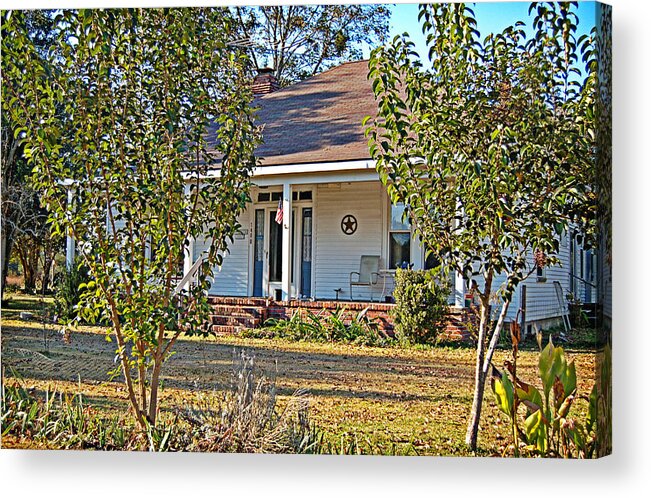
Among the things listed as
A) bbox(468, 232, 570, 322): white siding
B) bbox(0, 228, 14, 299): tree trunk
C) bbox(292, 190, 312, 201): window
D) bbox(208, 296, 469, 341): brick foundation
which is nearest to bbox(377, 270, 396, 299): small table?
bbox(208, 296, 469, 341): brick foundation

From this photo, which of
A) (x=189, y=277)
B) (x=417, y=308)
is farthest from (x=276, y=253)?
(x=189, y=277)

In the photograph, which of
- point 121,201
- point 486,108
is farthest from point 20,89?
point 486,108

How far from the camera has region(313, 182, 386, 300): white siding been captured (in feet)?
38.1

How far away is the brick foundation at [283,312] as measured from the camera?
931 centimetres

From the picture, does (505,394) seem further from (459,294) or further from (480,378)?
(459,294)

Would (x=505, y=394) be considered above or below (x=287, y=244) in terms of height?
below

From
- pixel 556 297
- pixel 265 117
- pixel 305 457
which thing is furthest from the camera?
pixel 265 117

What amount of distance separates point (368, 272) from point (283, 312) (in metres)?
1.88

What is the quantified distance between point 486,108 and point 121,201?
3.02 meters

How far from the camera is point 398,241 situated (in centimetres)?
1157

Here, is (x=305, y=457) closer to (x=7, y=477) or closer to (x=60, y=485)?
(x=60, y=485)

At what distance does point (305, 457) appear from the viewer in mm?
6730

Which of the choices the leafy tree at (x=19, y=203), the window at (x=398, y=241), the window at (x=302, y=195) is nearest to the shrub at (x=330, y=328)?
the window at (x=398, y=241)

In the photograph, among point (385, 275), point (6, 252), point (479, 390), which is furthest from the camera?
point (385, 275)
